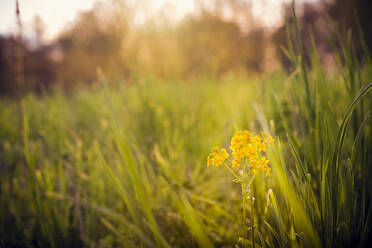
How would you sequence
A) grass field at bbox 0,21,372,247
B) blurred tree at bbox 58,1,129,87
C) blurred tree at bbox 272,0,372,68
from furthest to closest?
blurred tree at bbox 58,1,129,87, blurred tree at bbox 272,0,372,68, grass field at bbox 0,21,372,247

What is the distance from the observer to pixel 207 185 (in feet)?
3.63

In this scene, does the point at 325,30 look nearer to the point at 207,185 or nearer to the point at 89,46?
the point at 207,185

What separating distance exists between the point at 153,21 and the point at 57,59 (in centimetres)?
825

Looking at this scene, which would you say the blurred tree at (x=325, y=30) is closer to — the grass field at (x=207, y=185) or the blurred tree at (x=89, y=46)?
the grass field at (x=207, y=185)

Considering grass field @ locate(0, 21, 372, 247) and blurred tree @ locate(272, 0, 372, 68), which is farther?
blurred tree @ locate(272, 0, 372, 68)

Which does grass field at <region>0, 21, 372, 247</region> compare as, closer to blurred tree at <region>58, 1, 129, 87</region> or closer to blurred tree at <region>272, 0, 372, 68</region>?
blurred tree at <region>272, 0, 372, 68</region>

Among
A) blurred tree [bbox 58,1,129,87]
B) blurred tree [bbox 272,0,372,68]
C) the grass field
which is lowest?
the grass field

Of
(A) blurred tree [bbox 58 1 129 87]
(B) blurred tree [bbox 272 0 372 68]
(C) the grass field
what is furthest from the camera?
(A) blurred tree [bbox 58 1 129 87]

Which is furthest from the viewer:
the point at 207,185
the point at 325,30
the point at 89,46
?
the point at 89,46

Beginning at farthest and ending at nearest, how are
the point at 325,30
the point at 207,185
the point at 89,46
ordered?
the point at 89,46
the point at 325,30
the point at 207,185

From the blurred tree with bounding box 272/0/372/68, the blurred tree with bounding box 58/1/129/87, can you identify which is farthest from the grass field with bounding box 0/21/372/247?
the blurred tree with bounding box 58/1/129/87

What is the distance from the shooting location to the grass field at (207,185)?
506mm

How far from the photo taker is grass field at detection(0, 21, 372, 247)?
51 cm

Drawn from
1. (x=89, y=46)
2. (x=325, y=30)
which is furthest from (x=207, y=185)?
(x=89, y=46)
